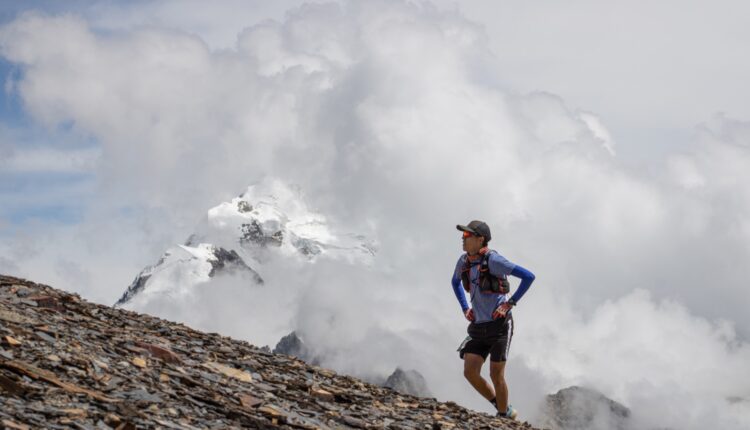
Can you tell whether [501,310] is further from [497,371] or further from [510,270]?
[497,371]

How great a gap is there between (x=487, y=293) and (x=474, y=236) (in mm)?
1014

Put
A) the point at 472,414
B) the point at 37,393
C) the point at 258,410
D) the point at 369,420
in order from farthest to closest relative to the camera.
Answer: the point at 472,414 < the point at 369,420 < the point at 258,410 < the point at 37,393

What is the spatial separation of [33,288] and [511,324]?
337 inches

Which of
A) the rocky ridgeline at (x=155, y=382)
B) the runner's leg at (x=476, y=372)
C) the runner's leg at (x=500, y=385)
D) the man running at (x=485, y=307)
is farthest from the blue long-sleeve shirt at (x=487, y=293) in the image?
the rocky ridgeline at (x=155, y=382)

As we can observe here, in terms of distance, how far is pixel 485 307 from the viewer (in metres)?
15.5

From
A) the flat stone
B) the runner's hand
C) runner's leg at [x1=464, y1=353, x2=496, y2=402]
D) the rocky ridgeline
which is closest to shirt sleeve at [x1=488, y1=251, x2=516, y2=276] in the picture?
the runner's hand

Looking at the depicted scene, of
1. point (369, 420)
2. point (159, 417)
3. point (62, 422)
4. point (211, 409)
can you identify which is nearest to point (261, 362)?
point (369, 420)

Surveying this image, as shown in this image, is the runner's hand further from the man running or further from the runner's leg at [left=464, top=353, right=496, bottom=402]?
the runner's leg at [left=464, top=353, right=496, bottom=402]

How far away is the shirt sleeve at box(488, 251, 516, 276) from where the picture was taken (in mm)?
14735

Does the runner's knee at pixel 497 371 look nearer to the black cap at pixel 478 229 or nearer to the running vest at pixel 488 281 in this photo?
the running vest at pixel 488 281

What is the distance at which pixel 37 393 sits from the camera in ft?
30.8

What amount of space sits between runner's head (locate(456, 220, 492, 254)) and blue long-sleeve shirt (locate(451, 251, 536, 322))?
0.63ft

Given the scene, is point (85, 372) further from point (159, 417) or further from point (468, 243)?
point (468, 243)

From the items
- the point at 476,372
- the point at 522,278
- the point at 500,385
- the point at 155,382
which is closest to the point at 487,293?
the point at 522,278
